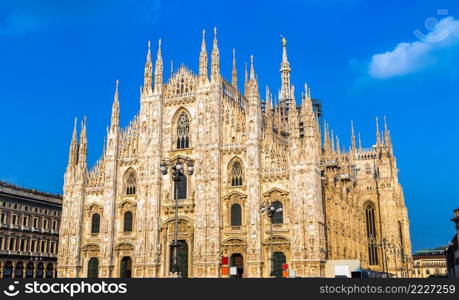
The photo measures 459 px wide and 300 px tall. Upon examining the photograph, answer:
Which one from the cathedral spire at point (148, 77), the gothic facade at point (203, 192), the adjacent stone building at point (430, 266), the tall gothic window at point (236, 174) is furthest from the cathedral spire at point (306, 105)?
the adjacent stone building at point (430, 266)

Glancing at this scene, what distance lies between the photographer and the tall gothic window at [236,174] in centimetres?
5212

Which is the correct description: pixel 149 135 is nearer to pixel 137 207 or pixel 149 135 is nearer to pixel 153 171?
pixel 153 171

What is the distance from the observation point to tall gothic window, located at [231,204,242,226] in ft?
168

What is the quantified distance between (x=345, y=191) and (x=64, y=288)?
162 ft

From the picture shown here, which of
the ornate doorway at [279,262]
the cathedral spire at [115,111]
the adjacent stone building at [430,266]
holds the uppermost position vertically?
the cathedral spire at [115,111]

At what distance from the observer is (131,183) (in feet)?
189

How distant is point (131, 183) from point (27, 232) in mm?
24207

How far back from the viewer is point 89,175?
→ 59.7 metres

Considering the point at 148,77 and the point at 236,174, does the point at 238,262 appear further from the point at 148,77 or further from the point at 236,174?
the point at 148,77

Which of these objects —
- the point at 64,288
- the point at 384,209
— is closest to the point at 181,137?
the point at 384,209

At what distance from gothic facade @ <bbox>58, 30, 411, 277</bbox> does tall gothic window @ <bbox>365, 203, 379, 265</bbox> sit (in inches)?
340

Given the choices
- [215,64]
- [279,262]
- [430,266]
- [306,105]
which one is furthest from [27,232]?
[430,266]

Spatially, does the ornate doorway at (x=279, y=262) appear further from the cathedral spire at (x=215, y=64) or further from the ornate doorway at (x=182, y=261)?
the cathedral spire at (x=215, y=64)

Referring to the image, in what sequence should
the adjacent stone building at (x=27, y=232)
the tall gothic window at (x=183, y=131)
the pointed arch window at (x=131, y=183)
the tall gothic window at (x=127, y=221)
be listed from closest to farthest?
the tall gothic window at (x=183, y=131)
the tall gothic window at (x=127, y=221)
the pointed arch window at (x=131, y=183)
the adjacent stone building at (x=27, y=232)
